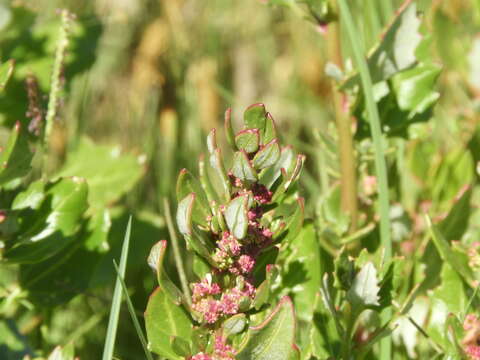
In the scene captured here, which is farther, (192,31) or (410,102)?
(192,31)

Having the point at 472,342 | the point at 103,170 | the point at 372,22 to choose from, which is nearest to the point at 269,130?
the point at 472,342

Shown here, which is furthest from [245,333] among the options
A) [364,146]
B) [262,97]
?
[262,97]

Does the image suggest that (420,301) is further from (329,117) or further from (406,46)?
(329,117)

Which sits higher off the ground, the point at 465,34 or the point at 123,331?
the point at 465,34

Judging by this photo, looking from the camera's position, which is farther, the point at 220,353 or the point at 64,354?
the point at 64,354

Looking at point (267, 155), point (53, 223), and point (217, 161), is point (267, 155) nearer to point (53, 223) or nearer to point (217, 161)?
point (217, 161)

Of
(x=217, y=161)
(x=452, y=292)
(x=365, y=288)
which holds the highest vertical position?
(x=217, y=161)

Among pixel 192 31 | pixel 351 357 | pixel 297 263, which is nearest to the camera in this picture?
pixel 351 357
